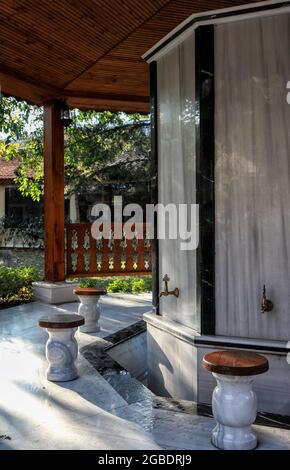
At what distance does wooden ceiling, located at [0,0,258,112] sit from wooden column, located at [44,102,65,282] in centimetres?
38

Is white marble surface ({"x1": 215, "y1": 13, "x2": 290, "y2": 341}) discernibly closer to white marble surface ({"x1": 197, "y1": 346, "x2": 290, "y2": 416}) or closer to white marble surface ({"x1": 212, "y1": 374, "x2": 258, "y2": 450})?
white marble surface ({"x1": 197, "y1": 346, "x2": 290, "y2": 416})

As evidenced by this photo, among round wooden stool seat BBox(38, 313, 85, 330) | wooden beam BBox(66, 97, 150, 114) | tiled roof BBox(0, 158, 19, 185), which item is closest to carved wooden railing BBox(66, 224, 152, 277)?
wooden beam BBox(66, 97, 150, 114)

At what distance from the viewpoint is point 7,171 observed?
72.1ft

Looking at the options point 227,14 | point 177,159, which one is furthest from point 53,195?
point 227,14

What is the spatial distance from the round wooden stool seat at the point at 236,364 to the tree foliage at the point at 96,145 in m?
8.76

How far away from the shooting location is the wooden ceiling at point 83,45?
4.04 meters

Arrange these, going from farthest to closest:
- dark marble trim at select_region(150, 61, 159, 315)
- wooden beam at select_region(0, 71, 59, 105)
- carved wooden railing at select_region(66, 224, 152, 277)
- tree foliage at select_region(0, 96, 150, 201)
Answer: tree foliage at select_region(0, 96, 150, 201)
carved wooden railing at select_region(66, 224, 152, 277)
wooden beam at select_region(0, 71, 59, 105)
dark marble trim at select_region(150, 61, 159, 315)

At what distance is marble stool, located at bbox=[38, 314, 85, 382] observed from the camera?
12.5 feet

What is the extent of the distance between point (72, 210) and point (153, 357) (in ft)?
56.3

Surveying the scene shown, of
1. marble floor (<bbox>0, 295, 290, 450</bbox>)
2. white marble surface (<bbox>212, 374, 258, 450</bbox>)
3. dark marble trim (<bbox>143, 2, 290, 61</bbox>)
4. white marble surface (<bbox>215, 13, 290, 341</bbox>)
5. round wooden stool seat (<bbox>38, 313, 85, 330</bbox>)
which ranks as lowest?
marble floor (<bbox>0, 295, 290, 450</bbox>)

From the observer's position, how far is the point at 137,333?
5473 millimetres

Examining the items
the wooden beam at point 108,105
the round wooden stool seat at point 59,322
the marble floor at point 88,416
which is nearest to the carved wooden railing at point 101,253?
the wooden beam at point 108,105

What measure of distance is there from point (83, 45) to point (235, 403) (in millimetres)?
3819
